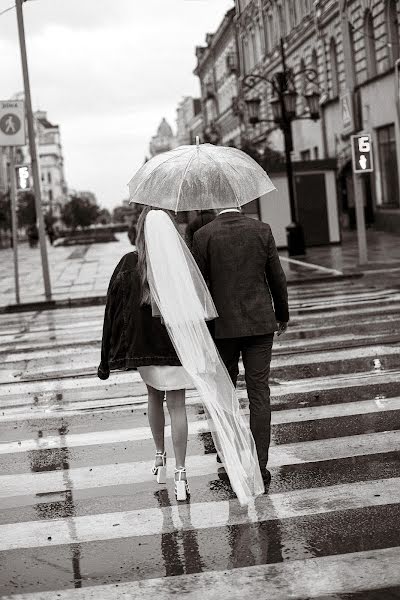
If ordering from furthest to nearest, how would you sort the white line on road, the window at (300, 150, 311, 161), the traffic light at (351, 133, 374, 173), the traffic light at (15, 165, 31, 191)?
the window at (300, 150, 311, 161) < the traffic light at (351, 133, 374, 173) < the traffic light at (15, 165, 31, 191) < the white line on road

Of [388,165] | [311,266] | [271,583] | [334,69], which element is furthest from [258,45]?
[271,583]

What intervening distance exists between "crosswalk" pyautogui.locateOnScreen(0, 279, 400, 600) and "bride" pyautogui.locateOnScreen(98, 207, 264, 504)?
1.07 ft

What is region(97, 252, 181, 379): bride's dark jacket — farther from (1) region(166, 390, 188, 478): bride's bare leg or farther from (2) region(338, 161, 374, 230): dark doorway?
(2) region(338, 161, 374, 230): dark doorway

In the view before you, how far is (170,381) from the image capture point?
239 inches

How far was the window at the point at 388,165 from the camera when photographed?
35.4 m

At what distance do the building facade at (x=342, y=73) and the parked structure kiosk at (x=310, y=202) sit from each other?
1.04m

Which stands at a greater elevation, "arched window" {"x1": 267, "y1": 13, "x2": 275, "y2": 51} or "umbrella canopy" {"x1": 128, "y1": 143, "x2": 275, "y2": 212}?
"arched window" {"x1": 267, "y1": 13, "x2": 275, "y2": 51}

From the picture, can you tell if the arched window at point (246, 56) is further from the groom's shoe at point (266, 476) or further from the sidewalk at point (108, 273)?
the groom's shoe at point (266, 476)

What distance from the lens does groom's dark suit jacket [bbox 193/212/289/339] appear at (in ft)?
20.0

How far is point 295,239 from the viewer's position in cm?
2797

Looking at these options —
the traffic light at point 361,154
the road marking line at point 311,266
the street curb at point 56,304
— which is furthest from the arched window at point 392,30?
the street curb at point 56,304

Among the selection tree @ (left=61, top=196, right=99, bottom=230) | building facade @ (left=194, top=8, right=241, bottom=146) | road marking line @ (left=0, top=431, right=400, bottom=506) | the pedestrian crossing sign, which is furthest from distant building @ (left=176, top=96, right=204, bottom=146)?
road marking line @ (left=0, top=431, right=400, bottom=506)

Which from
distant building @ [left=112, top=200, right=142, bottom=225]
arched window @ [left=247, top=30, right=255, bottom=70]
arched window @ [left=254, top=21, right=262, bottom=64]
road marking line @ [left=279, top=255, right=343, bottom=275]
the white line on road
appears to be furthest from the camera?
arched window @ [left=247, top=30, right=255, bottom=70]

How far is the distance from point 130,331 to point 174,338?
12.7 inches
